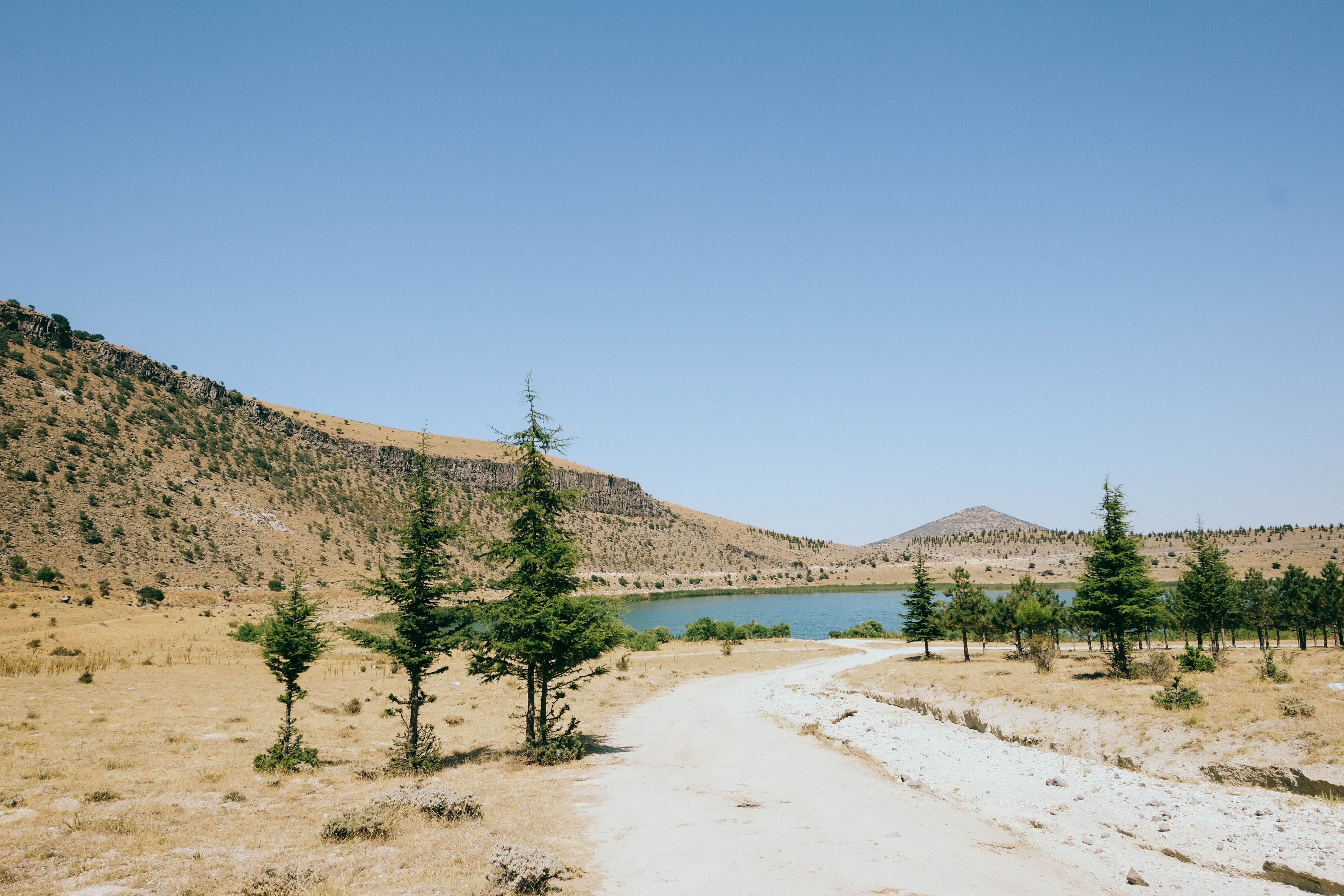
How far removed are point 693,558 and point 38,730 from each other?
168210 mm

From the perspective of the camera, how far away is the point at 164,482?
78.7m

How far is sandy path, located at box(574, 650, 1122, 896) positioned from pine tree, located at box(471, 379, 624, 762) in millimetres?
2930

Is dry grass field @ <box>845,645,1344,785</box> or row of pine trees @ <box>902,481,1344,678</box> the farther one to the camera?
row of pine trees @ <box>902,481,1344,678</box>

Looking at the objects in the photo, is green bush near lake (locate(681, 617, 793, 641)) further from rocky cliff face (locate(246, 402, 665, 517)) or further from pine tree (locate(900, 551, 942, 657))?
rocky cliff face (locate(246, 402, 665, 517))

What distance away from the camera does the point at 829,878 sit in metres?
10.7

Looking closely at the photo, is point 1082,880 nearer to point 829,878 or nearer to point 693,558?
point 829,878

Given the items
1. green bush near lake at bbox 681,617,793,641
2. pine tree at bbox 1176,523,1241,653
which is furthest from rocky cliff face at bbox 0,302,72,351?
pine tree at bbox 1176,523,1241,653

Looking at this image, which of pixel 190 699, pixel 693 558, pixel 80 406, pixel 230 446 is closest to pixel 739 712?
pixel 190 699

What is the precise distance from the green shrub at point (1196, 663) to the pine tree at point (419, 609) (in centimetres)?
3058

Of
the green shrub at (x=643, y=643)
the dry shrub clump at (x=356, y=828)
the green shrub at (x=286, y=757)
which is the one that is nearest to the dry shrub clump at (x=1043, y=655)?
A: the green shrub at (x=643, y=643)

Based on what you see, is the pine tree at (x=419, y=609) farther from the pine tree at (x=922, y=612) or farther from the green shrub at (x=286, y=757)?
the pine tree at (x=922, y=612)

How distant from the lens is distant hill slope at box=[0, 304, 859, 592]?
63.4 meters

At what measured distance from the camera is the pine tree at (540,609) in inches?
752

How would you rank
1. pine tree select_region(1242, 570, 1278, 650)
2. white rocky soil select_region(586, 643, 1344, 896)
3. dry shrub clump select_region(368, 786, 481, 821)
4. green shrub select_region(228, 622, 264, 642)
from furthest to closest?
pine tree select_region(1242, 570, 1278, 650) < green shrub select_region(228, 622, 264, 642) < dry shrub clump select_region(368, 786, 481, 821) < white rocky soil select_region(586, 643, 1344, 896)
